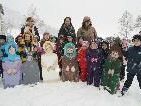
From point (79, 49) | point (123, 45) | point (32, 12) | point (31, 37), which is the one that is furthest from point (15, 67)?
point (32, 12)

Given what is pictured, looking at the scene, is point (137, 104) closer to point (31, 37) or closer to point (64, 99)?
point (64, 99)

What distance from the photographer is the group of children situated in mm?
10242

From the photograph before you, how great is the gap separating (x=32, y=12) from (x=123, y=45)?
61.9m

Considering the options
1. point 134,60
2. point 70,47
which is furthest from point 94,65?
point 134,60

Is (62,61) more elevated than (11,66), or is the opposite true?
(62,61)

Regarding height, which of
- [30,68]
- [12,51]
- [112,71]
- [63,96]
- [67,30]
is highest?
[67,30]

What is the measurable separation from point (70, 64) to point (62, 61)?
0.30 meters

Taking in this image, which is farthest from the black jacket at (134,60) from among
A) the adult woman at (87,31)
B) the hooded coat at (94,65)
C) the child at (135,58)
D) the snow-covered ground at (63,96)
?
the adult woman at (87,31)

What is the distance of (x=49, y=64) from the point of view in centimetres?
1129

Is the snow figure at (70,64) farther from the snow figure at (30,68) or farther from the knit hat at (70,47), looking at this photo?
the snow figure at (30,68)

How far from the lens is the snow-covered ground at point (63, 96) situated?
902 cm

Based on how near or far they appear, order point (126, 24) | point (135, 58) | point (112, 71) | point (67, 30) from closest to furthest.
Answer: point (135, 58), point (112, 71), point (67, 30), point (126, 24)

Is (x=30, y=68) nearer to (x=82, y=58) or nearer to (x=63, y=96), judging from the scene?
(x=82, y=58)

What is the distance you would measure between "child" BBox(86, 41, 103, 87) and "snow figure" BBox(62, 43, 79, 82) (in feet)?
1.89
